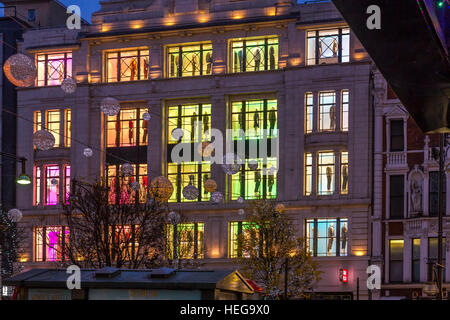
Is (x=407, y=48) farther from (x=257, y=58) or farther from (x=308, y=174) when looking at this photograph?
(x=257, y=58)

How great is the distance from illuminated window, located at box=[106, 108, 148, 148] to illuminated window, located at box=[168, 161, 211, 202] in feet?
10.9

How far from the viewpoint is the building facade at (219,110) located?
61500mm

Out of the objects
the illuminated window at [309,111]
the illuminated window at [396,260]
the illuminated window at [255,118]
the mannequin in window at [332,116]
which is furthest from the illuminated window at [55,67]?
the illuminated window at [396,260]

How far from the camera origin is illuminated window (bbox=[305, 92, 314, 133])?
206ft

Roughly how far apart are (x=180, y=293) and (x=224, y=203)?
149 ft

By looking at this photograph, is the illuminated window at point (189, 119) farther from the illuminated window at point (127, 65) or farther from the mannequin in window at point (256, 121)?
the illuminated window at point (127, 65)

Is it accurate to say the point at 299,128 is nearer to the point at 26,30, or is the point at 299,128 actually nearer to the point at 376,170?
the point at 376,170

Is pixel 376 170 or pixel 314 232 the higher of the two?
pixel 376 170

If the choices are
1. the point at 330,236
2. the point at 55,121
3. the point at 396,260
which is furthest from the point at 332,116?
the point at 55,121

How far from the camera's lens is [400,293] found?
57906 millimetres

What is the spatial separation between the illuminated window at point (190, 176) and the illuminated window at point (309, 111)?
24.8 ft

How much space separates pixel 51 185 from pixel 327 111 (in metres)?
20.8

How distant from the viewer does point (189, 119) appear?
67.1m
